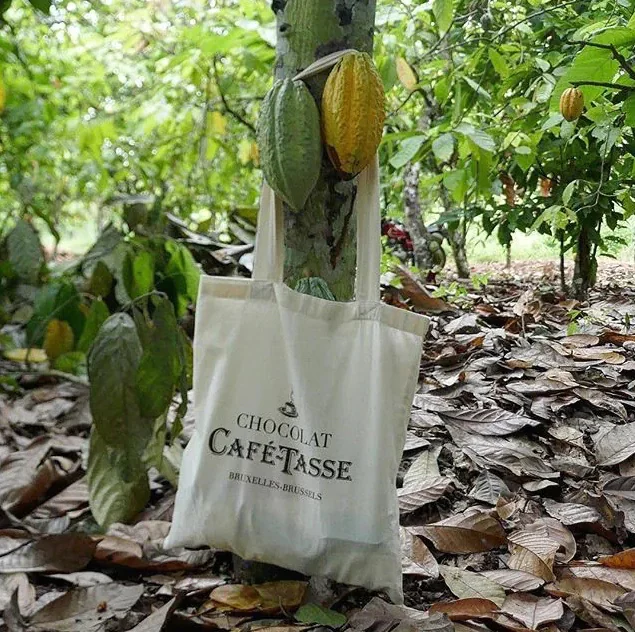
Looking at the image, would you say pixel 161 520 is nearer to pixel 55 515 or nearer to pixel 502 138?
pixel 55 515

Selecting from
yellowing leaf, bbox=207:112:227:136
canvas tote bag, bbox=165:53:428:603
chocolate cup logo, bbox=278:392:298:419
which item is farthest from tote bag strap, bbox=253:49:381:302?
yellowing leaf, bbox=207:112:227:136

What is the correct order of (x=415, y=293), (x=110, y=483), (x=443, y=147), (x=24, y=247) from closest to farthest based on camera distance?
(x=110, y=483), (x=443, y=147), (x=415, y=293), (x=24, y=247)

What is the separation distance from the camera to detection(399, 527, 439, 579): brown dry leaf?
98 cm

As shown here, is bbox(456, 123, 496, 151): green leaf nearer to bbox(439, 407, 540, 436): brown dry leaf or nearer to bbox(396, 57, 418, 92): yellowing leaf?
bbox(396, 57, 418, 92): yellowing leaf

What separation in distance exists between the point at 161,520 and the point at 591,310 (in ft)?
3.32

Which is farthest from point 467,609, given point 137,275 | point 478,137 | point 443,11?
point 137,275

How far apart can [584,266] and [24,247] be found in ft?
5.80

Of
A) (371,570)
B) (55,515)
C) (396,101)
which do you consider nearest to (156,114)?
(396,101)

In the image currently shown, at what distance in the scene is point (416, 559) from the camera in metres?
1.00

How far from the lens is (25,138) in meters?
3.99

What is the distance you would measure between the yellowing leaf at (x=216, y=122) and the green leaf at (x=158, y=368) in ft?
5.45

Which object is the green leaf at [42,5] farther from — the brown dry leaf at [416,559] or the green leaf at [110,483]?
the brown dry leaf at [416,559]

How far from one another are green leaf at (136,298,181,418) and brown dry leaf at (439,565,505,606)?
1.81 ft

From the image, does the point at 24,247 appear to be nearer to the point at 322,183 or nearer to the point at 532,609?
the point at 322,183
